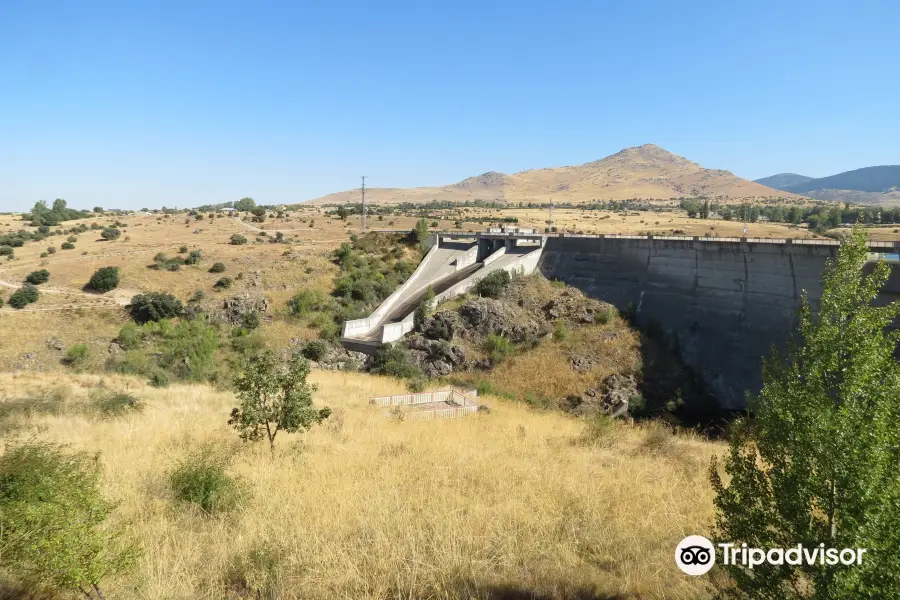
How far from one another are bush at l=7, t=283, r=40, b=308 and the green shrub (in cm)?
2336

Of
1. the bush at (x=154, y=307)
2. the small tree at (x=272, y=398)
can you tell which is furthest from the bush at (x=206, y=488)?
the bush at (x=154, y=307)

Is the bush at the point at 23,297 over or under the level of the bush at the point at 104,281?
under

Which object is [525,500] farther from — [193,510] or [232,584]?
[193,510]

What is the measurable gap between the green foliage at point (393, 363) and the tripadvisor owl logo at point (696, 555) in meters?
22.2

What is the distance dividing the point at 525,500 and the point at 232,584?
158 inches

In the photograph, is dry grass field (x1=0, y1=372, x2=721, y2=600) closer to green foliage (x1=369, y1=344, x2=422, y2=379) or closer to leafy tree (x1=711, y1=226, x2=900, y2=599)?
leafy tree (x1=711, y1=226, x2=900, y2=599)

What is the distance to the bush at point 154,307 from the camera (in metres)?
31.0

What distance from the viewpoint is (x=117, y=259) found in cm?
3888

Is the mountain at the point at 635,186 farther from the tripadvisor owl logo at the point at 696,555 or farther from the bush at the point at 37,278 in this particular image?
the tripadvisor owl logo at the point at 696,555

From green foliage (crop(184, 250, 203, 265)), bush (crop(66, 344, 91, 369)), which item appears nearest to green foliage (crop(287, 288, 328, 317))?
green foliage (crop(184, 250, 203, 265))

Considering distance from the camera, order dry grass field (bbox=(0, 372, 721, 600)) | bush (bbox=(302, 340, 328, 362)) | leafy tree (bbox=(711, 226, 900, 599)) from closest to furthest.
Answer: leafy tree (bbox=(711, 226, 900, 599)) → dry grass field (bbox=(0, 372, 721, 600)) → bush (bbox=(302, 340, 328, 362))

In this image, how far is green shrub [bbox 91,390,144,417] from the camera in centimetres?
1307

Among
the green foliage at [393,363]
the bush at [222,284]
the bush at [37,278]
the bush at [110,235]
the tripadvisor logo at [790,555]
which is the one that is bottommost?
the green foliage at [393,363]

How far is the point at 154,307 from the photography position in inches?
1223
